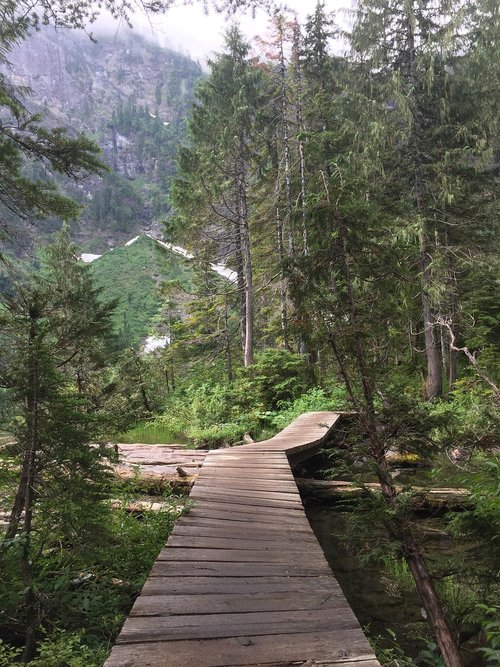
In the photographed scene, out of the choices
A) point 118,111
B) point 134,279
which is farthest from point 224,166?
point 118,111

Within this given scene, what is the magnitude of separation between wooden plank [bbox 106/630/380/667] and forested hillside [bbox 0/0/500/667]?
2.50 ft

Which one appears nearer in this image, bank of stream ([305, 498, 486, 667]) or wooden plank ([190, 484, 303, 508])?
bank of stream ([305, 498, 486, 667])

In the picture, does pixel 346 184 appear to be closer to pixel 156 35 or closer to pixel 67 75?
pixel 156 35

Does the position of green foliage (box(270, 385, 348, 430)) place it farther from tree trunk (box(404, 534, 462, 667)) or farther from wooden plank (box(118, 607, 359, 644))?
wooden plank (box(118, 607, 359, 644))

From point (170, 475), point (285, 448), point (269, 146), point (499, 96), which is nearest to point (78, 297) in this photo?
point (170, 475)

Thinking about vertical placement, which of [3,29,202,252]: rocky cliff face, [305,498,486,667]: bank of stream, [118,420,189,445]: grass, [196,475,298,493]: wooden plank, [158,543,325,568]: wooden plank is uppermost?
[3,29,202,252]: rocky cliff face

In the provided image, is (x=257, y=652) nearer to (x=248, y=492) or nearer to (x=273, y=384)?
(x=248, y=492)

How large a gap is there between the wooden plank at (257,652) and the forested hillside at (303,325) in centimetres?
76

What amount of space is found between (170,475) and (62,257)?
16.0m

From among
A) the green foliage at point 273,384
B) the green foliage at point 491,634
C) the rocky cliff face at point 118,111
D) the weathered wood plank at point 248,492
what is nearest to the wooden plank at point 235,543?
the weathered wood plank at point 248,492

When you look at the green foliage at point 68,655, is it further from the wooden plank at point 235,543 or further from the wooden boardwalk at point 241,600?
the wooden plank at point 235,543

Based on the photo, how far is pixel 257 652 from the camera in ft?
7.00

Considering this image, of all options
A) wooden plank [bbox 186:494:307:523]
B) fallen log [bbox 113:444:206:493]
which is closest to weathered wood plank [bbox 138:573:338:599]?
wooden plank [bbox 186:494:307:523]

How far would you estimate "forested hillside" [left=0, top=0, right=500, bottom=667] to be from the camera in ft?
11.1
